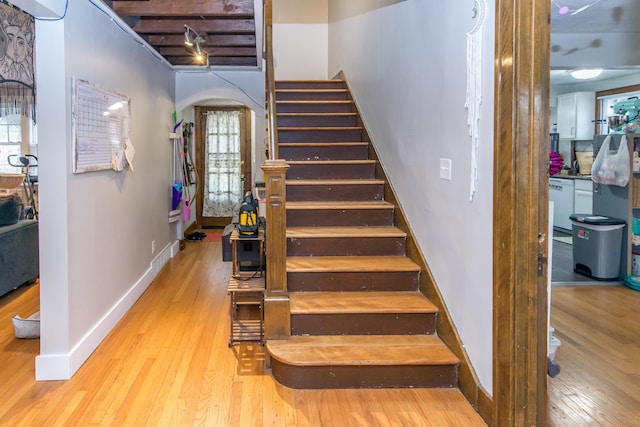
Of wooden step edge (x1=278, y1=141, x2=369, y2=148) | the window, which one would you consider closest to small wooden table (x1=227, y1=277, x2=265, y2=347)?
wooden step edge (x1=278, y1=141, x2=369, y2=148)

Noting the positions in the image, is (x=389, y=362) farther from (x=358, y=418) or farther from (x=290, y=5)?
(x=290, y=5)

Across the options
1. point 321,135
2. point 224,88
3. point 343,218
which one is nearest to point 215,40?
point 321,135

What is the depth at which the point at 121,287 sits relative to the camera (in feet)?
12.8

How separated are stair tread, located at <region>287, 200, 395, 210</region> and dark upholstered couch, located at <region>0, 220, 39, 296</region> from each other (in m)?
2.49

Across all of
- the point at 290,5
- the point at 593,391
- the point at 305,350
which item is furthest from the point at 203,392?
the point at 290,5

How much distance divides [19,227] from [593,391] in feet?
15.4

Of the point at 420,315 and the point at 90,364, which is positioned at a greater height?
the point at 420,315

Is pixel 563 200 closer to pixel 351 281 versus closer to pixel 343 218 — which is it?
pixel 343 218

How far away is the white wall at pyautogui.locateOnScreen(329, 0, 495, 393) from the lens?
229cm

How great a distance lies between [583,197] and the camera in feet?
23.2

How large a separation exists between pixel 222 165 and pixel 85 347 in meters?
5.80

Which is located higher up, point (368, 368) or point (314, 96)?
point (314, 96)

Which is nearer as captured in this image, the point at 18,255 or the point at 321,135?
the point at 18,255

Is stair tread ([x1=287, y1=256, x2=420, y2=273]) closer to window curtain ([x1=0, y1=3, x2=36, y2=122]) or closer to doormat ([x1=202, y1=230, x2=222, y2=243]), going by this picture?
window curtain ([x1=0, y1=3, x2=36, y2=122])
